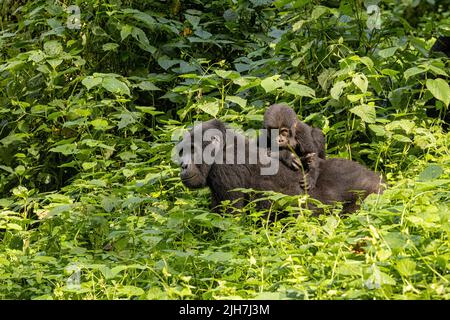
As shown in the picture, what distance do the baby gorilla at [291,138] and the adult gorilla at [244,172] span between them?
0.18ft

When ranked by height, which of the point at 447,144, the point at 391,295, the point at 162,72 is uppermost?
the point at 162,72

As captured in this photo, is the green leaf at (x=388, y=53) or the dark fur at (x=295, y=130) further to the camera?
the green leaf at (x=388, y=53)

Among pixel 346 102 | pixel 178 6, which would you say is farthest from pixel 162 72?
pixel 346 102

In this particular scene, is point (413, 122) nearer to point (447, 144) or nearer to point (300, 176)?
point (447, 144)

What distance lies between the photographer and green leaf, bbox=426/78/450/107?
557 cm

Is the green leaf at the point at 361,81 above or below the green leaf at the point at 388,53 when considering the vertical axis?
below

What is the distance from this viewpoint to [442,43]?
Result: 662 centimetres

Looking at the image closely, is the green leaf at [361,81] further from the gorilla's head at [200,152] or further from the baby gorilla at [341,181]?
the gorilla's head at [200,152]

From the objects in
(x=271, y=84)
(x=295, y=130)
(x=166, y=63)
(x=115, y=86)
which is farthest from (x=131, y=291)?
(x=166, y=63)

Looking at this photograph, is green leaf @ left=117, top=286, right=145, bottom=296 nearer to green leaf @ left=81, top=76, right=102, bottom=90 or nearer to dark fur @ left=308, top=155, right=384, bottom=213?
dark fur @ left=308, top=155, right=384, bottom=213

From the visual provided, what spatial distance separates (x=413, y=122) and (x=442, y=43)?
4.16 feet

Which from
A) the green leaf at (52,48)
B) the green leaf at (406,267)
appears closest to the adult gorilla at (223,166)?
the green leaf at (406,267)

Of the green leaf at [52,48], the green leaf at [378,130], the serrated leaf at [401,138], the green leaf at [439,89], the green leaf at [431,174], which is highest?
the green leaf at [52,48]

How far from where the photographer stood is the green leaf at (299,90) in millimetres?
5746
